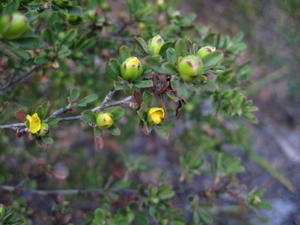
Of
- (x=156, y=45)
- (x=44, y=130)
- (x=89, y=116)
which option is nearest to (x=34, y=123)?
(x=44, y=130)

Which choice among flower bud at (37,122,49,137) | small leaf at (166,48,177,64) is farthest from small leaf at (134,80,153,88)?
flower bud at (37,122,49,137)

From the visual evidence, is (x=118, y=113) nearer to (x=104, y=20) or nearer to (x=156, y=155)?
(x=104, y=20)

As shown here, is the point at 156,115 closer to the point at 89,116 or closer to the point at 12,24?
the point at 89,116

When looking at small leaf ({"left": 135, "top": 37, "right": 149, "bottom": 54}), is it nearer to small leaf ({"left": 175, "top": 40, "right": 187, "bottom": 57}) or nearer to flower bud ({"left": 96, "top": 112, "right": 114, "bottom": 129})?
small leaf ({"left": 175, "top": 40, "right": 187, "bottom": 57})

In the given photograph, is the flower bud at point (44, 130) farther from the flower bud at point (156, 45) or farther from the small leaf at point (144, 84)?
the flower bud at point (156, 45)

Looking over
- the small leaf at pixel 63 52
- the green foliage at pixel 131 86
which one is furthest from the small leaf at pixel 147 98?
the small leaf at pixel 63 52

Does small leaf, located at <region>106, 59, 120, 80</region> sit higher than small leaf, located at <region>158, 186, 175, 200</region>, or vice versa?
small leaf, located at <region>106, 59, 120, 80</region>
